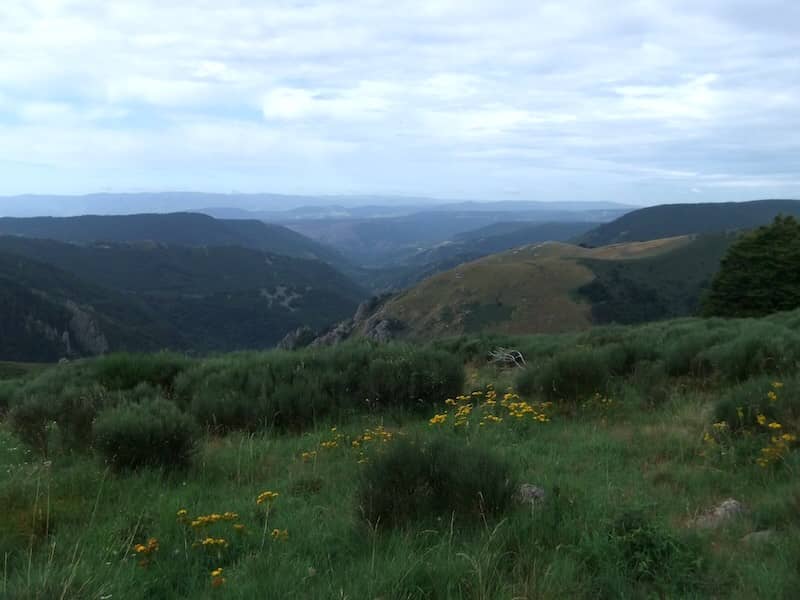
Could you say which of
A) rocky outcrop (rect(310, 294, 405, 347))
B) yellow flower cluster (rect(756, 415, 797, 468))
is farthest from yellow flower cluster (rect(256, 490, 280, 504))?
rocky outcrop (rect(310, 294, 405, 347))

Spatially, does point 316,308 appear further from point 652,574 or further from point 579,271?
point 652,574

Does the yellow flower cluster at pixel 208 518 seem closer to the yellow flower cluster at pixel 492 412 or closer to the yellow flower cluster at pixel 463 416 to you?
the yellow flower cluster at pixel 492 412

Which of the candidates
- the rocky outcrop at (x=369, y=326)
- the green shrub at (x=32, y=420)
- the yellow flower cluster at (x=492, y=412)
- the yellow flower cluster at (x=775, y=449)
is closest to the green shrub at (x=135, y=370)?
the green shrub at (x=32, y=420)

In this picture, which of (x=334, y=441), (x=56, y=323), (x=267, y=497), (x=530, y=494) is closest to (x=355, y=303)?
(x=56, y=323)

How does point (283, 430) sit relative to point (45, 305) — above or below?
above

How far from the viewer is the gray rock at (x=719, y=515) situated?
3614 mm

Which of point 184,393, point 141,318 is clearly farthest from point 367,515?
point 141,318

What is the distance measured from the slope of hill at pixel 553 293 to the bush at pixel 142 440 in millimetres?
69118

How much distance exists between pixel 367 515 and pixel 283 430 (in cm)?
344

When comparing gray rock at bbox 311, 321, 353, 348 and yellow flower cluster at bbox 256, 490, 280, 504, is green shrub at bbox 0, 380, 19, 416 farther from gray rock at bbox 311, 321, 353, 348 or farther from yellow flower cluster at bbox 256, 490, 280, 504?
gray rock at bbox 311, 321, 353, 348

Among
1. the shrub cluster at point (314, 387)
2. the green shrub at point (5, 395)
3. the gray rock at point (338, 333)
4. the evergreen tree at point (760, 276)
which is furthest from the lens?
the gray rock at point (338, 333)

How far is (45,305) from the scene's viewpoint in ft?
359

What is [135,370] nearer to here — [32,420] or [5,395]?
[32,420]

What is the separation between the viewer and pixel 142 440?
16.6 feet
